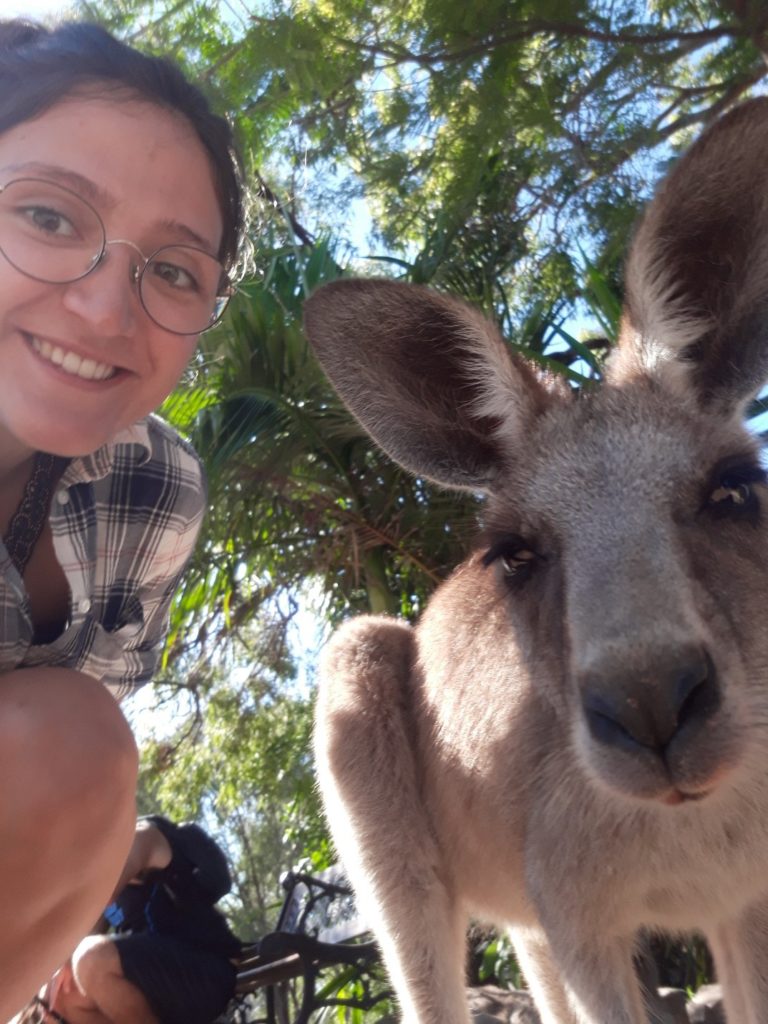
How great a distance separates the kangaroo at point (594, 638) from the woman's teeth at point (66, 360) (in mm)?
531

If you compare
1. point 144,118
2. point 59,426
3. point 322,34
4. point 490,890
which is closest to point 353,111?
point 322,34

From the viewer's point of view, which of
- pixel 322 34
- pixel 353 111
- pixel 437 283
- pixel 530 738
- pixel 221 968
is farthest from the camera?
pixel 437 283

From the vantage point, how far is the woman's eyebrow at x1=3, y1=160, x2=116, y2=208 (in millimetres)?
1907

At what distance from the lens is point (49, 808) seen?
1949 mm

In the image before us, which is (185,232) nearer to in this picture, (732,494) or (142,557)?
(142,557)

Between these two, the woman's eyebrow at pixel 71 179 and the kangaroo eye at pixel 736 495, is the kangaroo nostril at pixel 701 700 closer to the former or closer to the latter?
the kangaroo eye at pixel 736 495

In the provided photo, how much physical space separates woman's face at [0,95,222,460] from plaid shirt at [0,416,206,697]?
23cm

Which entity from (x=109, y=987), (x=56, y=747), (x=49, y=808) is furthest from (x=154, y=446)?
(x=109, y=987)

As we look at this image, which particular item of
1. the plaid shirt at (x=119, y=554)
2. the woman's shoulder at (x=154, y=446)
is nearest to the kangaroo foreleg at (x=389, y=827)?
the plaid shirt at (x=119, y=554)

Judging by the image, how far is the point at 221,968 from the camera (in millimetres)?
3504

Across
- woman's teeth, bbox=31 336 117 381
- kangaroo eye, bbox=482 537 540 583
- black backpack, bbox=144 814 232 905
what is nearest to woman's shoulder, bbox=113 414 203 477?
woman's teeth, bbox=31 336 117 381

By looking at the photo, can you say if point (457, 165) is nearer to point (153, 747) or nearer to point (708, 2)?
point (708, 2)

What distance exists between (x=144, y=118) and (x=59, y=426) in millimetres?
697

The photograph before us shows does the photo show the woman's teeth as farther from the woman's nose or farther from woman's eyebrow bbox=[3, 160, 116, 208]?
woman's eyebrow bbox=[3, 160, 116, 208]
